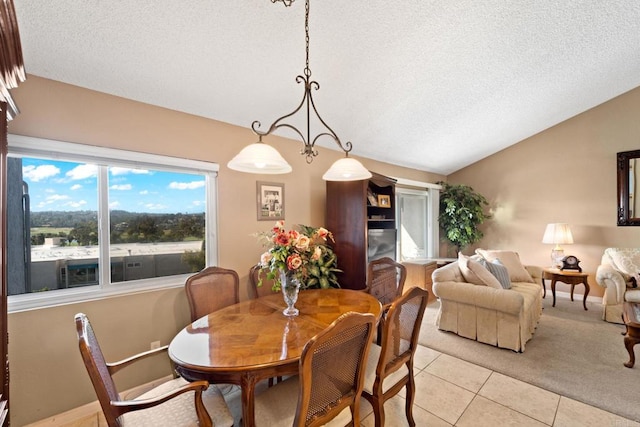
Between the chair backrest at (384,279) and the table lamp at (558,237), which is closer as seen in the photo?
the chair backrest at (384,279)

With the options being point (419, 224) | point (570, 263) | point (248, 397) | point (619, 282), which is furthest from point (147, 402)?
point (570, 263)

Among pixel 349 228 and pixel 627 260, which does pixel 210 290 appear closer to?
pixel 349 228

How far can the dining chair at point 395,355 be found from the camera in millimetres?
1397

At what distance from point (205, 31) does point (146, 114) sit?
0.89m

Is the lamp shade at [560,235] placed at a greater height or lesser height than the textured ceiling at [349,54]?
lesser

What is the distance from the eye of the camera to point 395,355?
1576 millimetres

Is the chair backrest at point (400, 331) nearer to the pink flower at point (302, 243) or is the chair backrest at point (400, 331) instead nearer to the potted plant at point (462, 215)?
the pink flower at point (302, 243)

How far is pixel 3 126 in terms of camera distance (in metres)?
1.29

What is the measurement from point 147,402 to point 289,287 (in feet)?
2.97

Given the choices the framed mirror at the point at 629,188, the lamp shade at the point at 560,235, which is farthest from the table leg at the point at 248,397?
the framed mirror at the point at 629,188

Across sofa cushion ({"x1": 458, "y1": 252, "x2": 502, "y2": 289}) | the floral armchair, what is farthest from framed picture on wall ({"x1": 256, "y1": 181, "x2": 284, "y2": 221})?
the floral armchair

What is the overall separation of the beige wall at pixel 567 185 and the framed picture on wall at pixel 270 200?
448 cm

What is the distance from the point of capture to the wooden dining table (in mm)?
1193

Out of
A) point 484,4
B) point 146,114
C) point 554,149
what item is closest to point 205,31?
point 146,114
